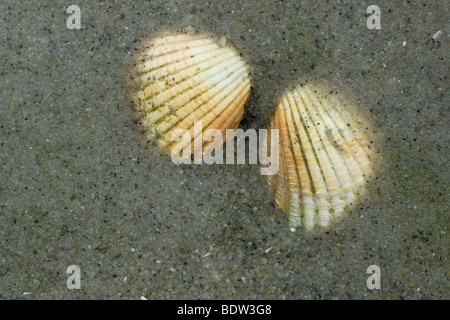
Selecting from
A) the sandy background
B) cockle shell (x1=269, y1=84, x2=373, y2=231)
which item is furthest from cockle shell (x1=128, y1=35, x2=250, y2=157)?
cockle shell (x1=269, y1=84, x2=373, y2=231)

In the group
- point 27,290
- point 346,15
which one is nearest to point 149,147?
point 27,290

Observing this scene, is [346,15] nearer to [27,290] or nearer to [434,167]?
[434,167]

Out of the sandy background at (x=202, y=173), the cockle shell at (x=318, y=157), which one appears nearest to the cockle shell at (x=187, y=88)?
the sandy background at (x=202, y=173)

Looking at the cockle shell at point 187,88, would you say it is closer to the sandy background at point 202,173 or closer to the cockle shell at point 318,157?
the sandy background at point 202,173

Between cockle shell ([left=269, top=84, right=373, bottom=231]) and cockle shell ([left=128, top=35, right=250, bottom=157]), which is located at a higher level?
cockle shell ([left=128, top=35, right=250, bottom=157])

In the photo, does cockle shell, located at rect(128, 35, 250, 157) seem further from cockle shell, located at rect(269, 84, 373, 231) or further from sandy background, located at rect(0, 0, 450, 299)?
cockle shell, located at rect(269, 84, 373, 231)
